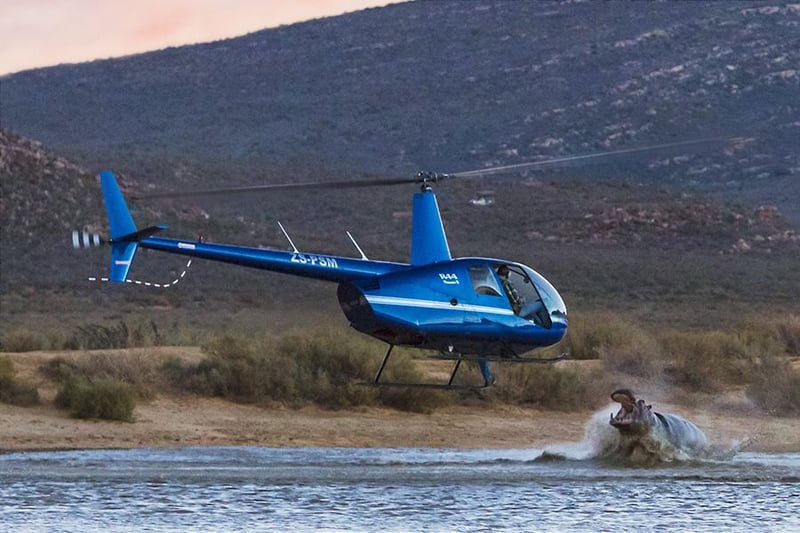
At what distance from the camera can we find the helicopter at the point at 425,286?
21156mm

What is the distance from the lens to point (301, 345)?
1104 inches

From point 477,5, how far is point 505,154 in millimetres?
36078

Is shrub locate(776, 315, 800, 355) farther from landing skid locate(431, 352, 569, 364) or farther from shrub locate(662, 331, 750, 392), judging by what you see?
landing skid locate(431, 352, 569, 364)

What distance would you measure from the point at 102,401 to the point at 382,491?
637cm

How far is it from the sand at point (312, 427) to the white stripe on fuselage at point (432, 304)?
347cm

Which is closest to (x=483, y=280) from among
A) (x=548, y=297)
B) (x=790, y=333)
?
(x=548, y=297)

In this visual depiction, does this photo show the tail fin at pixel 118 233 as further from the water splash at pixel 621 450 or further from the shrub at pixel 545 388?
the shrub at pixel 545 388

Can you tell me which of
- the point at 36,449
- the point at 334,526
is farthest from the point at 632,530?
the point at 36,449

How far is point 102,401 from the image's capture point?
24.2m

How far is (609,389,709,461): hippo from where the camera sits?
22.0m

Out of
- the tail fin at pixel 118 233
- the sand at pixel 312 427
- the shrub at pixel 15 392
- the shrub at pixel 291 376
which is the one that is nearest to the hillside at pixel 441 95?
the shrub at pixel 291 376

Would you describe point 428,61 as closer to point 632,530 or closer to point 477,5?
point 477,5

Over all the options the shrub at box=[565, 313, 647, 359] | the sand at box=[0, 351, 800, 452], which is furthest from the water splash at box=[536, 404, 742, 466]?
the shrub at box=[565, 313, 647, 359]

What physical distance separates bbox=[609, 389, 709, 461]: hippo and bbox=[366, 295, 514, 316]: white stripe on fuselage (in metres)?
1.82
